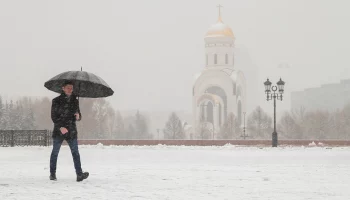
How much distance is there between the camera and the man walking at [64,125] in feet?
30.2

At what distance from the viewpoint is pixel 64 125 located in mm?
9273

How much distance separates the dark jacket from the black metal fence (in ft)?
60.6

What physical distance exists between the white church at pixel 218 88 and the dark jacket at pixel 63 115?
259ft

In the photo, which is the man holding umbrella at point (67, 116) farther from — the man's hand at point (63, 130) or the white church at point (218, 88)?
the white church at point (218, 88)

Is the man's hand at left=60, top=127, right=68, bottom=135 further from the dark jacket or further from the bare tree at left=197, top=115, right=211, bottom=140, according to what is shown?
the bare tree at left=197, top=115, right=211, bottom=140

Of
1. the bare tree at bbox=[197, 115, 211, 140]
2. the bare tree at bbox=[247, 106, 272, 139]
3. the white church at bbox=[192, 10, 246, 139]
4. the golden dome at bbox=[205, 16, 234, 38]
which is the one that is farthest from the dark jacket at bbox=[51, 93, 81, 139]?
the golden dome at bbox=[205, 16, 234, 38]

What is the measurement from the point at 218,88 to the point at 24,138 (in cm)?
6786

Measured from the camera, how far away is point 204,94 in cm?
9112

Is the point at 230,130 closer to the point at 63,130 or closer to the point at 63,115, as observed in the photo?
the point at 63,115

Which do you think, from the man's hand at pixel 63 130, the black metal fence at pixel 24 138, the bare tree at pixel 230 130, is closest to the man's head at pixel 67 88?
the man's hand at pixel 63 130

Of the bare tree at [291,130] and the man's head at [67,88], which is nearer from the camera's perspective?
the man's head at [67,88]

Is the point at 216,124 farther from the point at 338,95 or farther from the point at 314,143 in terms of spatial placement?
the point at 314,143

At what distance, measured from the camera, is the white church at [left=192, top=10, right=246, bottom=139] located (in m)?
91.4

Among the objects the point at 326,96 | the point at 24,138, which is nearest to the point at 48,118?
the point at 24,138
